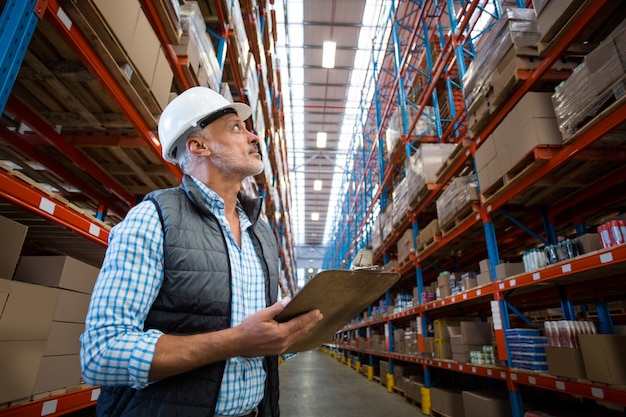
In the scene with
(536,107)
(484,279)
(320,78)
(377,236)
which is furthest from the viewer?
(320,78)

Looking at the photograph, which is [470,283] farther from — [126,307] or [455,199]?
[126,307]

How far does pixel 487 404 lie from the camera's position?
389 centimetres

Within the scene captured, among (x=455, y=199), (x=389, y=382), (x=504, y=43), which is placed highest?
(x=504, y=43)

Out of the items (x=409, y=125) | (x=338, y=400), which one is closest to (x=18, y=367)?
(x=338, y=400)

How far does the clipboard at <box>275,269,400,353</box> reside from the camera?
3.04 ft

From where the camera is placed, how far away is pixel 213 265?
1.16m

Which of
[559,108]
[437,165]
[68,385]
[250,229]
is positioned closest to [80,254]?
[68,385]

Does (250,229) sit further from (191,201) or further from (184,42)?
(184,42)

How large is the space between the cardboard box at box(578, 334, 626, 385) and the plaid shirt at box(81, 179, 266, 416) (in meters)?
2.58

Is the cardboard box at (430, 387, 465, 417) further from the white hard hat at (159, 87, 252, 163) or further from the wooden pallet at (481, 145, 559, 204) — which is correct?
the white hard hat at (159, 87, 252, 163)

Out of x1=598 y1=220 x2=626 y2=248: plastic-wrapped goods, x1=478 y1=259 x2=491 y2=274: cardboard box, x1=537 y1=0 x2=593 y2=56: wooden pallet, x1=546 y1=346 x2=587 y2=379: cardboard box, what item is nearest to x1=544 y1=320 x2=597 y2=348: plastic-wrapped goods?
x1=546 y1=346 x2=587 y2=379: cardboard box

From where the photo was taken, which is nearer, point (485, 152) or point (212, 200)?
point (212, 200)

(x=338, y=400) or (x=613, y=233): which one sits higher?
(x=613, y=233)

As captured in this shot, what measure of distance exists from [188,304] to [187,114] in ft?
3.13
